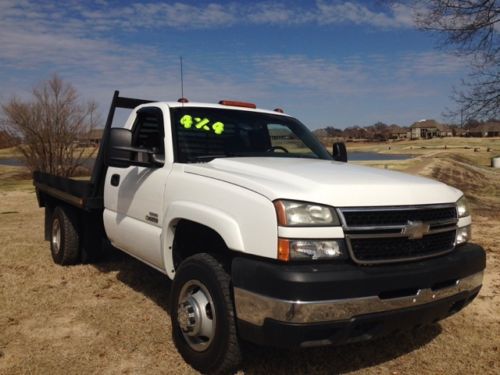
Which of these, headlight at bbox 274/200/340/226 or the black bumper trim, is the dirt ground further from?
headlight at bbox 274/200/340/226

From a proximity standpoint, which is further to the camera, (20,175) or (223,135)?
(20,175)

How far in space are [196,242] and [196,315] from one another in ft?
2.32

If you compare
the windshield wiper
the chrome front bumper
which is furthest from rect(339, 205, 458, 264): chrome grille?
the windshield wiper

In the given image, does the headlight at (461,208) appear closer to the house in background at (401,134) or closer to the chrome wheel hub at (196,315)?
the chrome wheel hub at (196,315)

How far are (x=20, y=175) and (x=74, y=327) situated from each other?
2114 centimetres

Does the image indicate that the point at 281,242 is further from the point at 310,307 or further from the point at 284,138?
the point at 284,138

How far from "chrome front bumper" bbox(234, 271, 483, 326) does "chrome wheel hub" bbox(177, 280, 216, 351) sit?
1.24 ft

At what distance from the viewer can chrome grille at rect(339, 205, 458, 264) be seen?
2881 millimetres

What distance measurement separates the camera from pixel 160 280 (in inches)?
224

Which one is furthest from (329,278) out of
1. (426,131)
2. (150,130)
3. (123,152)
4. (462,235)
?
(426,131)

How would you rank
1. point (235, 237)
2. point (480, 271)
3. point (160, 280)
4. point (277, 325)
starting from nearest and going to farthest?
1. point (277, 325)
2. point (235, 237)
3. point (480, 271)
4. point (160, 280)

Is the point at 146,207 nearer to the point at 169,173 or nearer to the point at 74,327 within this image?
the point at 169,173

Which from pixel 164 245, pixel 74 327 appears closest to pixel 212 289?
pixel 164 245

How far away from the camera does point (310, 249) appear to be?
2.81 meters
